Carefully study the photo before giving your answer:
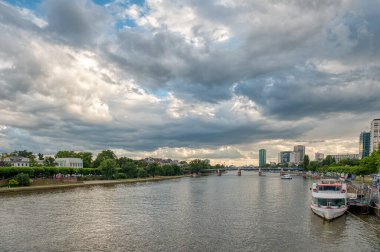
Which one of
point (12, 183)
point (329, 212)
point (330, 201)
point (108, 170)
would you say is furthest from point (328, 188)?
point (108, 170)

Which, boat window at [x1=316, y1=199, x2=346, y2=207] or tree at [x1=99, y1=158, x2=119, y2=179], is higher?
boat window at [x1=316, y1=199, x2=346, y2=207]

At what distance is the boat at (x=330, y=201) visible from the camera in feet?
204

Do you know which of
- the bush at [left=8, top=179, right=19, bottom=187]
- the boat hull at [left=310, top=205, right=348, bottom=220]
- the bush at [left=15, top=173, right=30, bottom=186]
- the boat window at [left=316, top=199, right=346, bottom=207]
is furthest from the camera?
the bush at [left=15, top=173, right=30, bottom=186]

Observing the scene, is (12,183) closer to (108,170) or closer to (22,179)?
(22,179)

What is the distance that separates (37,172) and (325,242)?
5046 inches

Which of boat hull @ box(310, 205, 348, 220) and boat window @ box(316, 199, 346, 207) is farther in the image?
boat window @ box(316, 199, 346, 207)

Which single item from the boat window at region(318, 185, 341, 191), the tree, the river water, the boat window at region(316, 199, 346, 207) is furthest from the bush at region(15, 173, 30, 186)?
the boat window at region(316, 199, 346, 207)

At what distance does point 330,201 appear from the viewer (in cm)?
6531

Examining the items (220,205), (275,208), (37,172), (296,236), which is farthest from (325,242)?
(37,172)

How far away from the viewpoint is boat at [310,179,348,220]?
204ft

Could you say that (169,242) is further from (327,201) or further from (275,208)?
(275,208)

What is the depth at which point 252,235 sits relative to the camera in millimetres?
50469

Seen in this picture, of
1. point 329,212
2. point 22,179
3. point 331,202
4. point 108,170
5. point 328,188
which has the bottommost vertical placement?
point 108,170

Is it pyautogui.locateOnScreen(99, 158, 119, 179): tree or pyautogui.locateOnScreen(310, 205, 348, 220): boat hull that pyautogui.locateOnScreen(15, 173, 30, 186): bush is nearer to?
pyautogui.locateOnScreen(99, 158, 119, 179): tree
